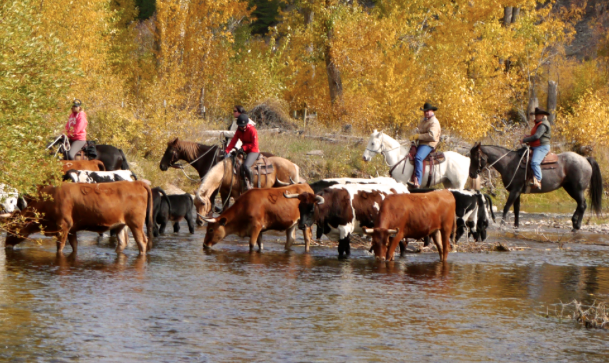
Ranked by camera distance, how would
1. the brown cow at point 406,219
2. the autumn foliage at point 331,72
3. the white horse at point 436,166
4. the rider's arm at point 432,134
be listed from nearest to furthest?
1. the brown cow at point 406,219
2. the rider's arm at point 432,134
3. the white horse at point 436,166
4. the autumn foliage at point 331,72

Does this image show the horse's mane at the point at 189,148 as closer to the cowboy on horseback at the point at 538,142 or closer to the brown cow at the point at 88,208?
the brown cow at the point at 88,208

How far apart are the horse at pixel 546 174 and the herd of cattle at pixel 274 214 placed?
20.0ft

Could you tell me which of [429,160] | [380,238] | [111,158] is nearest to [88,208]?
[380,238]

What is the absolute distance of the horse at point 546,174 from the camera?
23.8 meters

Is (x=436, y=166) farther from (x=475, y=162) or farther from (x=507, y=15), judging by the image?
(x=507, y=15)

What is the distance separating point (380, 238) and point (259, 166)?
21.0 ft

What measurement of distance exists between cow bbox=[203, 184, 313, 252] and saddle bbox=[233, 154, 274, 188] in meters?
3.99

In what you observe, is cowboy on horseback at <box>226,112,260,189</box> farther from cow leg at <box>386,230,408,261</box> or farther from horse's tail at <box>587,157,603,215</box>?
horse's tail at <box>587,157,603,215</box>

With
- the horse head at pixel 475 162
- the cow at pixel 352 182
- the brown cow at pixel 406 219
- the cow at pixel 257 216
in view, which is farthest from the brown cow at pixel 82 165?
the horse head at pixel 475 162

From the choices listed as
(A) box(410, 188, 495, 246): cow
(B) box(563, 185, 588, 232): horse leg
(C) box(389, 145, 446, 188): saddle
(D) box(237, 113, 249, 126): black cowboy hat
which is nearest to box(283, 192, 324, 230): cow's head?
(A) box(410, 188, 495, 246): cow

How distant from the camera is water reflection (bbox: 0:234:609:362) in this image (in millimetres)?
9539

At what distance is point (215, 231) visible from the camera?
1723 centimetres

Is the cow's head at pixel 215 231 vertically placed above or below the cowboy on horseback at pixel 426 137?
below

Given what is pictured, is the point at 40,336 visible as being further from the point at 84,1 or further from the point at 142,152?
the point at 84,1
